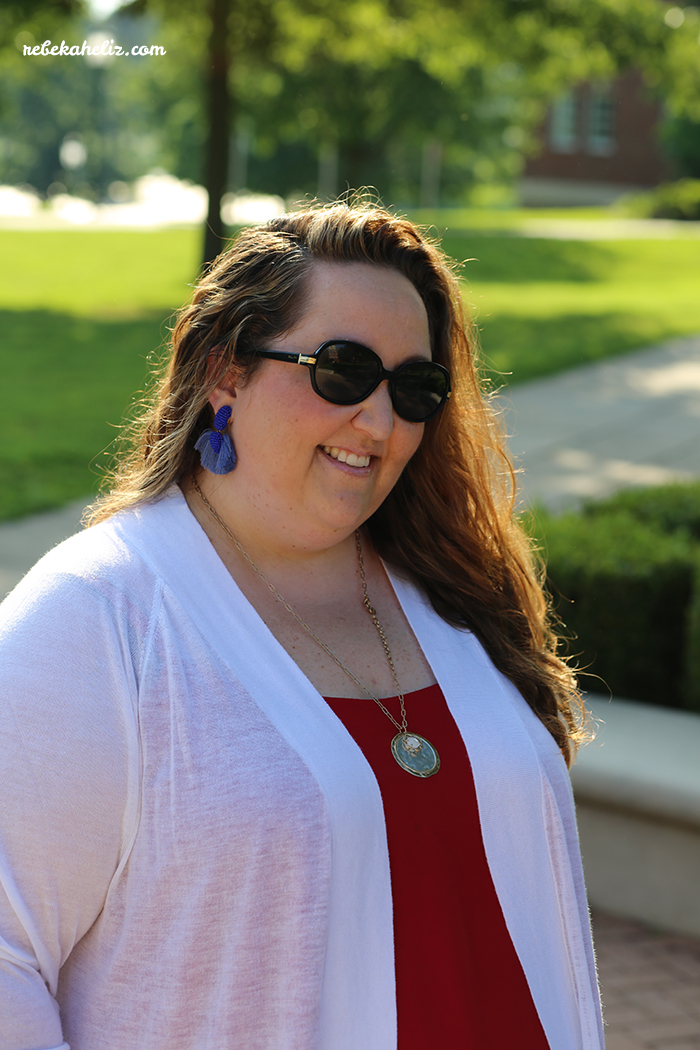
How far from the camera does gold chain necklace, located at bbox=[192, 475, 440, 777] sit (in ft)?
5.88

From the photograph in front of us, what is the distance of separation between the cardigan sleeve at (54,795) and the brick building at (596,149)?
130 feet

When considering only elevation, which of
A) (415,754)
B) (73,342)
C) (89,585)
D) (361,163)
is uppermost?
(361,163)

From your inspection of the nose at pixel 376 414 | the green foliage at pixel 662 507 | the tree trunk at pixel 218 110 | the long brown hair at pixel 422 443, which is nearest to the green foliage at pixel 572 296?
the tree trunk at pixel 218 110

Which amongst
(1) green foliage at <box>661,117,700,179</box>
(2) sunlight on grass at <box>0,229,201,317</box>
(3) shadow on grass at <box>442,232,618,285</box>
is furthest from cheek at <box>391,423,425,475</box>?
(1) green foliage at <box>661,117,700,179</box>

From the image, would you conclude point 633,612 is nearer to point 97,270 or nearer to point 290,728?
point 290,728

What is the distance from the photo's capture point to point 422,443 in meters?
2.30

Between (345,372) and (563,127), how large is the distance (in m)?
44.3

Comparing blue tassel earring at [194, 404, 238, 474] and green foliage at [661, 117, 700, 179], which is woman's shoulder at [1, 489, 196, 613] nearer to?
blue tassel earring at [194, 404, 238, 474]

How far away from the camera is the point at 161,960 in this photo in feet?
5.13

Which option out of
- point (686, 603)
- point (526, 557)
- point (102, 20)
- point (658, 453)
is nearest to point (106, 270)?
point (102, 20)

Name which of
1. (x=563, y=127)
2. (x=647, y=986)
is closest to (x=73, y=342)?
(x=647, y=986)

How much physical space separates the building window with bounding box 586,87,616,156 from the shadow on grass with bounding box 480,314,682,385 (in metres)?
25.2

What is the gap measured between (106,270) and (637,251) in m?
11.5

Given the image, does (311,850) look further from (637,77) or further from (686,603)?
(637,77)
